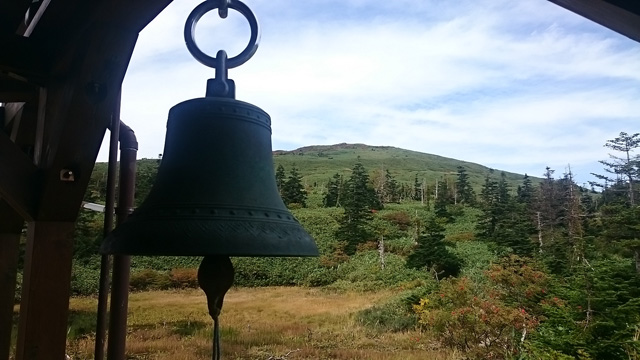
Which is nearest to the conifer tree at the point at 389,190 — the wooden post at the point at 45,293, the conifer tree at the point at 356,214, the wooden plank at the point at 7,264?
the conifer tree at the point at 356,214

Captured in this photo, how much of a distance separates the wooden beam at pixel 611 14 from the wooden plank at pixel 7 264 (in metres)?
2.52

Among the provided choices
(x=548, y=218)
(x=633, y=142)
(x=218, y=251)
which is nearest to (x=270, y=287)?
(x=548, y=218)

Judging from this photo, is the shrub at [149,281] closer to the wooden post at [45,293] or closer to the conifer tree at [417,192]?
the wooden post at [45,293]

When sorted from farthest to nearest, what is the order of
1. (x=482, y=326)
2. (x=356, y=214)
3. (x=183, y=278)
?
(x=356, y=214)
(x=183, y=278)
(x=482, y=326)

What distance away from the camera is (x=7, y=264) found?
239 centimetres

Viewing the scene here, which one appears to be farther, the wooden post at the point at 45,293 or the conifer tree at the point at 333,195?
the conifer tree at the point at 333,195

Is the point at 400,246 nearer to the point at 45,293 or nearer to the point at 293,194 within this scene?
the point at 293,194

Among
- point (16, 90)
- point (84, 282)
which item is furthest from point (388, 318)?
point (16, 90)

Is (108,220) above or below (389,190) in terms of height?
below

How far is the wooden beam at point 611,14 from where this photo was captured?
19.9 inches

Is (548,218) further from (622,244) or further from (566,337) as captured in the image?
(566,337)

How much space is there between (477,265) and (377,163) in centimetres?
2269

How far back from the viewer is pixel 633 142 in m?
16.4

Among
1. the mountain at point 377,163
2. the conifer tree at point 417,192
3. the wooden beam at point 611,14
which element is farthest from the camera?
the mountain at point 377,163
